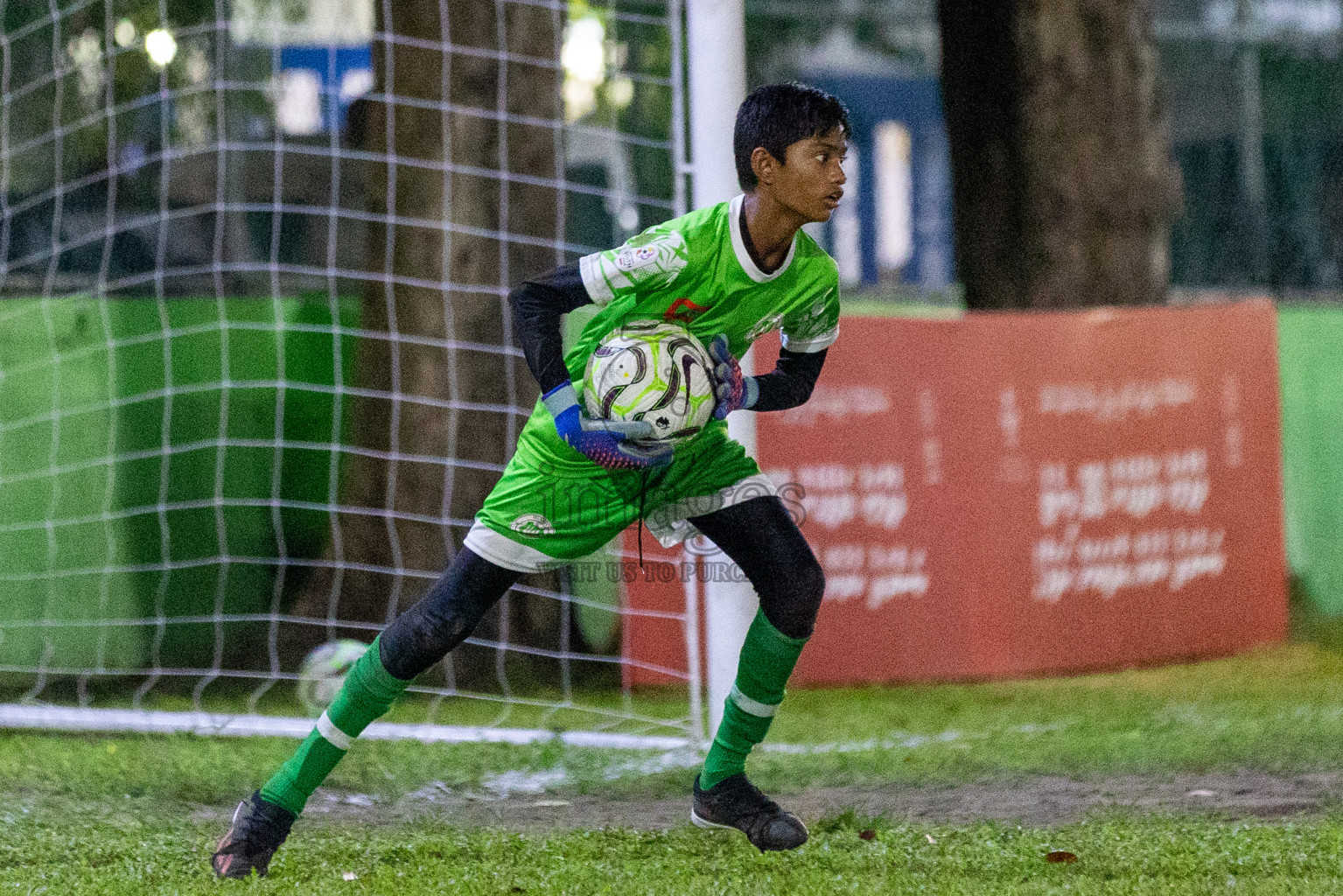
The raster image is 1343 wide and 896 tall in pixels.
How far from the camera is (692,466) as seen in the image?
11.9 feet

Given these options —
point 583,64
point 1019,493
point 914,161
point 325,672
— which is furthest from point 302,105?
point 914,161

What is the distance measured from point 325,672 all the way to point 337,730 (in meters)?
2.09

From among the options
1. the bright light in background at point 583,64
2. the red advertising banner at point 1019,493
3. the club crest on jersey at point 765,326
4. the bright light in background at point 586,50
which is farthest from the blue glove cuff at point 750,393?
the bright light in background at point 586,50

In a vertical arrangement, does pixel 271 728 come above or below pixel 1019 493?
below

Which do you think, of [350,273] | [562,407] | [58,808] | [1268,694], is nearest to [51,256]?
[350,273]

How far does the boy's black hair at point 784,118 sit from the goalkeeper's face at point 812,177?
2 centimetres

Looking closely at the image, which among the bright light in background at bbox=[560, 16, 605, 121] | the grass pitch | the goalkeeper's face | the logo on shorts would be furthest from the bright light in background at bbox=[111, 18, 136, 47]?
the goalkeeper's face

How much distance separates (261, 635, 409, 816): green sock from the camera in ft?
11.4

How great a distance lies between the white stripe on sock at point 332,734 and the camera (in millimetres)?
3498

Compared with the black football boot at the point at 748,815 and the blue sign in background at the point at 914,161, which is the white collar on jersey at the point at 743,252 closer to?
the black football boot at the point at 748,815

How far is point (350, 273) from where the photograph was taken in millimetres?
5945

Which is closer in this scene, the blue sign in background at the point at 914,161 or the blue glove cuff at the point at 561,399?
the blue glove cuff at the point at 561,399

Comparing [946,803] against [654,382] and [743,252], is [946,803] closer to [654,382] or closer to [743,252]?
[654,382]

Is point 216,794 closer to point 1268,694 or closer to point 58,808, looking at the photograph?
point 58,808
